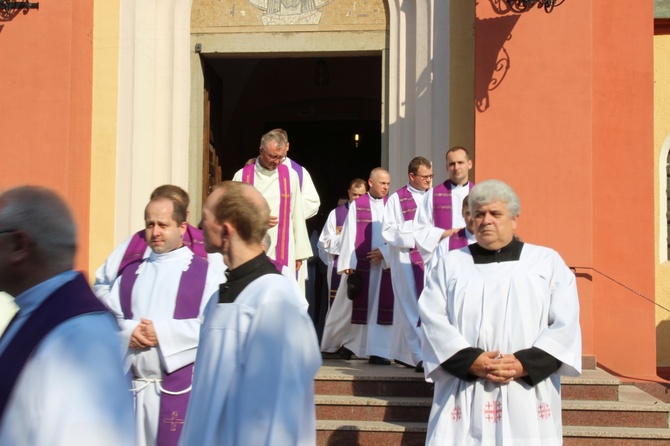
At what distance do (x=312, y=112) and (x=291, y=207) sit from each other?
9.01 m

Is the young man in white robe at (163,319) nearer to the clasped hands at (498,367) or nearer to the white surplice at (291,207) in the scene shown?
the clasped hands at (498,367)

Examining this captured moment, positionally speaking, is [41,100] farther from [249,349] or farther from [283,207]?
[249,349]

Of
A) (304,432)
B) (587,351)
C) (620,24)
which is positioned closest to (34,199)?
(304,432)

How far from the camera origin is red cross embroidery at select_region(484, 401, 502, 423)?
17.6ft

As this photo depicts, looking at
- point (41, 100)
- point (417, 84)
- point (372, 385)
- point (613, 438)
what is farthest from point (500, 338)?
point (41, 100)

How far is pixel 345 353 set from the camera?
10375mm

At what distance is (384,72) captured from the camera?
1140 centimetres

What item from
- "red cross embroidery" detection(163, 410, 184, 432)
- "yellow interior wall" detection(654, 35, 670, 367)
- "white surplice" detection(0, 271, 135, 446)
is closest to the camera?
"white surplice" detection(0, 271, 135, 446)

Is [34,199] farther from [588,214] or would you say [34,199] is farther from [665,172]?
[665,172]

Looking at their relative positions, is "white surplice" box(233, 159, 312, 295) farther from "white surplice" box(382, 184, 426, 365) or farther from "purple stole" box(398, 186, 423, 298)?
"purple stole" box(398, 186, 423, 298)

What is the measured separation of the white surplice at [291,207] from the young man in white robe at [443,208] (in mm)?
1076

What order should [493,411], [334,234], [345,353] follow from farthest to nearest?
[334,234] < [345,353] < [493,411]

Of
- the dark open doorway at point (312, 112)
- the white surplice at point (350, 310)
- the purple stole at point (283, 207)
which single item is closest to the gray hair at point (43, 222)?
the purple stole at point (283, 207)

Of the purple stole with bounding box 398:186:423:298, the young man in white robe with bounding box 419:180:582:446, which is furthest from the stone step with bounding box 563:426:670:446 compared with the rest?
the young man in white robe with bounding box 419:180:582:446
